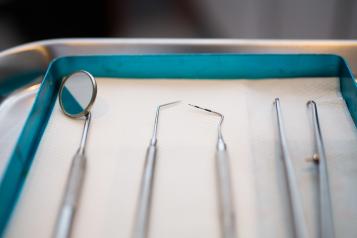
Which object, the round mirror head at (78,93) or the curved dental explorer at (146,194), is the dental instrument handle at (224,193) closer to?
the curved dental explorer at (146,194)

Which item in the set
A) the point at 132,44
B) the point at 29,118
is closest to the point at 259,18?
the point at 132,44

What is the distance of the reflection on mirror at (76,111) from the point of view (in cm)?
42

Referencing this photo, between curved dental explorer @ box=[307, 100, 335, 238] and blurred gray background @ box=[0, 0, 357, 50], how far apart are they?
0.56m

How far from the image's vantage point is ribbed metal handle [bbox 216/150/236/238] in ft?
1.27

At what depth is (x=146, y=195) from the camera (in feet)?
1.37

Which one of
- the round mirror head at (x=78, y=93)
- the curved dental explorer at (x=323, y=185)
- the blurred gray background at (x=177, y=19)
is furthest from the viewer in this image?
the blurred gray background at (x=177, y=19)

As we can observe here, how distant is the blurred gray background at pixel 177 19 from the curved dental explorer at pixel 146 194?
590mm

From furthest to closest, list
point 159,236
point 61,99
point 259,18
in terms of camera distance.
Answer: point 259,18, point 61,99, point 159,236

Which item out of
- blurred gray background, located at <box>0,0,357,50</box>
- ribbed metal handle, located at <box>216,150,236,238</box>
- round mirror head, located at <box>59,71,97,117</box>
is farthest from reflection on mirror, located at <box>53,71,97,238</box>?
blurred gray background, located at <box>0,0,357,50</box>

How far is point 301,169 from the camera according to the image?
44 cm

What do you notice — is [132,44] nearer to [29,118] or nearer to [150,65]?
[150,65]

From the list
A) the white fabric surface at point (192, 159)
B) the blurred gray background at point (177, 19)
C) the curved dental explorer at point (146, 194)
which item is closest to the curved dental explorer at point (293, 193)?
the white fabric surface at point (192, 159)

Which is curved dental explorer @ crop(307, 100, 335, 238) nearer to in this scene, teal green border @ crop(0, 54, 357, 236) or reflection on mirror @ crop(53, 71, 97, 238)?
teal green border @ crop(0, 54, 357, 236)

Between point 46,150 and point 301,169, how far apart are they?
0.29 meters
